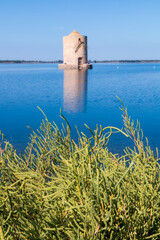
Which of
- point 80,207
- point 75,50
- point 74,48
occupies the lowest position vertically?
point 80,207

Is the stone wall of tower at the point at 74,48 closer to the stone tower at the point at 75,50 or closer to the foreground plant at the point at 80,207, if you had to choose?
the stone tower at the point at 75,50

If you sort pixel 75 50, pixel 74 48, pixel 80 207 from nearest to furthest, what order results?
pixel 80 207
pixel 74 48
pixel 75 50

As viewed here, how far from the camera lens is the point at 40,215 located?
45.4 inches

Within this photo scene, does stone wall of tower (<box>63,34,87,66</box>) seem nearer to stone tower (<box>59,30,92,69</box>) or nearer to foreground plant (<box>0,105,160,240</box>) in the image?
stone tower (<box>59,30,92,69</box>)

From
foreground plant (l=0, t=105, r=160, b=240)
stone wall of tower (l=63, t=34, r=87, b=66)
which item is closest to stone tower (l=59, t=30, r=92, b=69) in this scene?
stone wall of tower (l=63, t=34, r=87, b=66)

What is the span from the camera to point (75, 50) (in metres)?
41.2

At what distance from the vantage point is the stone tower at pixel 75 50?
40.8 m

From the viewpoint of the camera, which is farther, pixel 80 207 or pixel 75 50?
pixel 75 50

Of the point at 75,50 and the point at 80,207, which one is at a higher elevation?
the point at 75,50

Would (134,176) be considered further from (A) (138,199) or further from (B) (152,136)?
(B) (152,136)

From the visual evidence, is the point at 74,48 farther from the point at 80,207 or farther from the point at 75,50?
the point at 80,207

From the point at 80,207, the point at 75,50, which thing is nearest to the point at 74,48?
the point at 75,50

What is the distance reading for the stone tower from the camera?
40.8 m

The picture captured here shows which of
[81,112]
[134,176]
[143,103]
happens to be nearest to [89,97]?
[143,103]
